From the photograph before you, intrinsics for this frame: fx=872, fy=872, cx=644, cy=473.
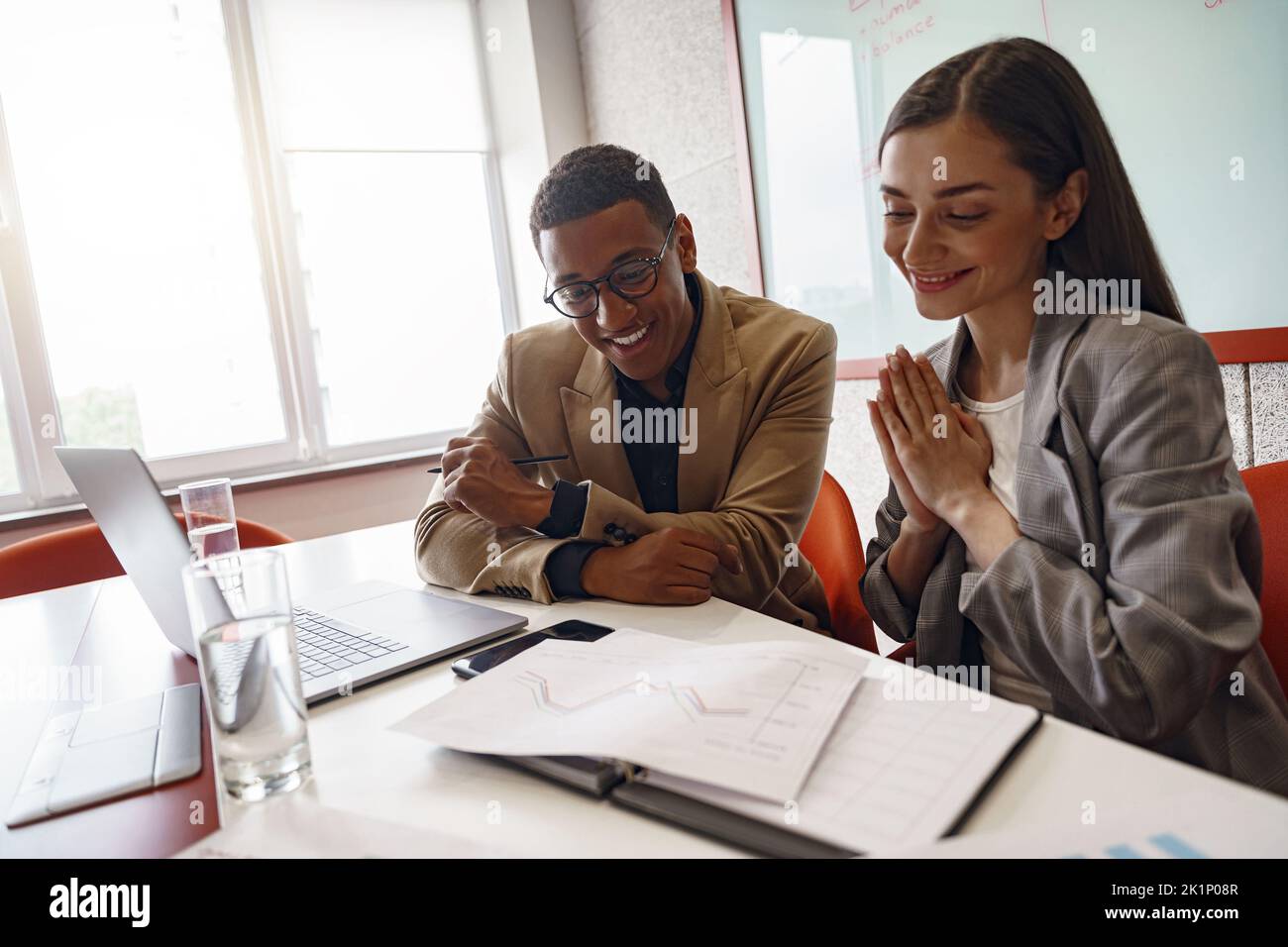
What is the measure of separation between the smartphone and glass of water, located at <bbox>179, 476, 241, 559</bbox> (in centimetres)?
83

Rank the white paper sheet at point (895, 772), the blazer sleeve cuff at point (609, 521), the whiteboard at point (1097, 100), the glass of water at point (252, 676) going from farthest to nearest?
the whiteboard at point (1097, 100) < the blazer sleeve cuff at point (609, 521) < the glass of water at point (252, 676) < the white paper sheet at point (895, 772)

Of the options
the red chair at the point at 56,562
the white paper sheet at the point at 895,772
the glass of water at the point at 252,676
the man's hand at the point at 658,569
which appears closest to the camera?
the white paper sheet at the point at 895,772

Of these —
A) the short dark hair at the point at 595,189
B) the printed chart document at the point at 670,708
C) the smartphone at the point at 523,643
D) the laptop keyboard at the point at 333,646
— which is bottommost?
the laptop keyboard at the point at 333,646

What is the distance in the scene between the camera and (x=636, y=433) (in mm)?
1487

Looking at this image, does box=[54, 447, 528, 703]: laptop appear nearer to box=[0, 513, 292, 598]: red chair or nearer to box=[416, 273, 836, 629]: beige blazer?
box=[416, 273, 836, 629]: beige blazer

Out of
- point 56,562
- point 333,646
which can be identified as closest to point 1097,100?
point 333,646

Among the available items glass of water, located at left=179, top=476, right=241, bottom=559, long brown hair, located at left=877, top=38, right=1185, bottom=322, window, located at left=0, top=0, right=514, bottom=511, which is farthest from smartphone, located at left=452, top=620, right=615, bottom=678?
window, located at left=0, top=0, right=514, bottom=511

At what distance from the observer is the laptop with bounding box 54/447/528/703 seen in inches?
34.2

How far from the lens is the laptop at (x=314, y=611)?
87 centimetres

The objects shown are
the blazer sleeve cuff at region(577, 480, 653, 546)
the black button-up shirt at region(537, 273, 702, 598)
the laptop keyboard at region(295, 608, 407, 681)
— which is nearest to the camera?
the laptop keyboard at region(295, 608, 407, 681)

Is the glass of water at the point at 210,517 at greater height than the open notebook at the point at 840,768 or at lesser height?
greater

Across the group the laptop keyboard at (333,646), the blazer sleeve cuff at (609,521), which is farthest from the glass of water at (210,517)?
the blazer sleeve cuff at (609,521)

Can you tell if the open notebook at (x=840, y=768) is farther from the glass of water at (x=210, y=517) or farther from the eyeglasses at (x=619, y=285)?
the glass of water at (x=210, y=517)
